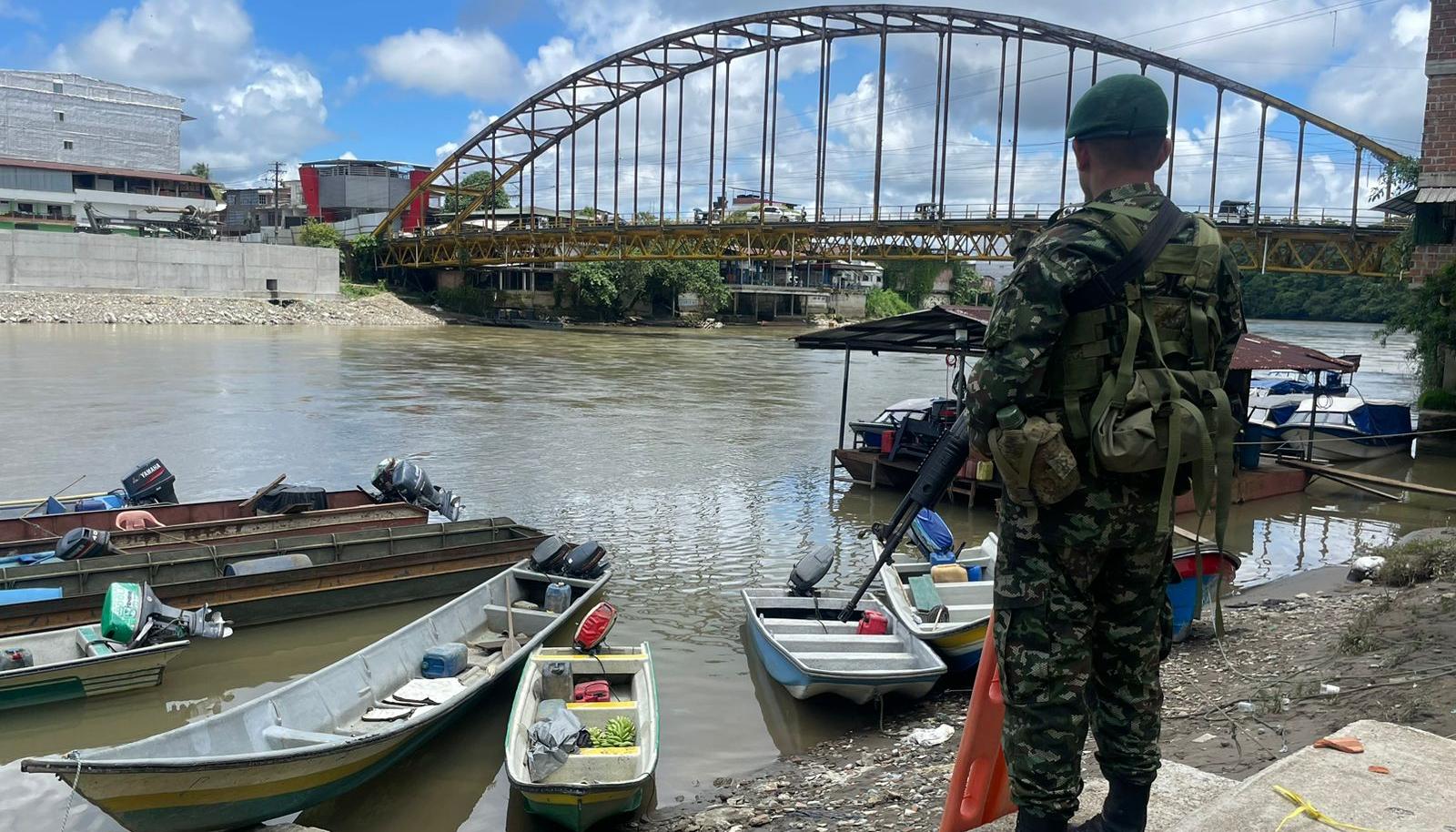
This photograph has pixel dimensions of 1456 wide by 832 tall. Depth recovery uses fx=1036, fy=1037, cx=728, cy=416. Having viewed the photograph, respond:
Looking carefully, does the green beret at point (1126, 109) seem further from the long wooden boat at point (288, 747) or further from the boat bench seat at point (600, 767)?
the long wooden boat at point (288, 747)

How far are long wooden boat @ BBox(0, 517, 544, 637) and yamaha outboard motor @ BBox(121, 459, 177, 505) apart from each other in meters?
2.55

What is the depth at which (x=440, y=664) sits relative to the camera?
7.74 m

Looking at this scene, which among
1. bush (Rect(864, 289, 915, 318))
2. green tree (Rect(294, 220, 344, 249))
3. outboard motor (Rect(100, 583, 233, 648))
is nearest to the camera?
outboard motor (Rect(100, 583, 233, 648))

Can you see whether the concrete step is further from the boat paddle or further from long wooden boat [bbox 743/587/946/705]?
long wooden boat [bbox 743/587/946/705]

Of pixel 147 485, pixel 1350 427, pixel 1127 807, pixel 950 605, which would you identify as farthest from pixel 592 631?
pixel 1350 427

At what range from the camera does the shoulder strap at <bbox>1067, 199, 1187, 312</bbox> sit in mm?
2832

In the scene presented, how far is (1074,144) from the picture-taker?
3.07 m

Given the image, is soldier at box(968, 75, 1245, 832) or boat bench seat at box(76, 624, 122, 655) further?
boat bench seat at box(76, 624, 122, 655)

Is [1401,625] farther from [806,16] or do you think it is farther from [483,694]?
[806,16]

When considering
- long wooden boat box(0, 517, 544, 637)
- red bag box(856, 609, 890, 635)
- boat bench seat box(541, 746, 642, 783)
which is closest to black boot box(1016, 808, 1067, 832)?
boat bench seat box(541, 746, 642, 783)

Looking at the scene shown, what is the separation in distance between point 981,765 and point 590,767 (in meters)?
3.11

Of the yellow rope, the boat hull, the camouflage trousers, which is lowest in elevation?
the boat hull

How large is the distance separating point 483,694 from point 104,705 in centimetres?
295

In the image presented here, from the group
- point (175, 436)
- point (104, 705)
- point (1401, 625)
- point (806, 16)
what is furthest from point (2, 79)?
point (1401, 625)
